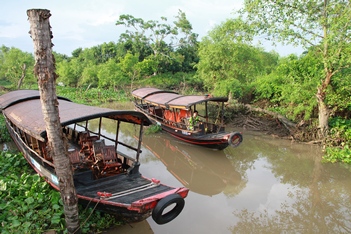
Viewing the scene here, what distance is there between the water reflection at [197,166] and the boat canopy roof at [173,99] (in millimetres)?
1839

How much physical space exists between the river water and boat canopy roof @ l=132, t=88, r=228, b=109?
1893 millimetres

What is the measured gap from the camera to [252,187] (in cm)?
772

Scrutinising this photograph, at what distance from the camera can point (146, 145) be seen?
→ 11.6m

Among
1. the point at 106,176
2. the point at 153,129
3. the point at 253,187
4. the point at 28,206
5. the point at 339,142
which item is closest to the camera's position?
the point at 28,206

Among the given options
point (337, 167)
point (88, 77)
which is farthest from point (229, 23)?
point (88, 77)

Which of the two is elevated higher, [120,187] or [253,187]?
[120,187]

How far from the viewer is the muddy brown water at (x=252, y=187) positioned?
5816 millimetres

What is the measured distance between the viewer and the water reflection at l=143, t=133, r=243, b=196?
790 centimetres

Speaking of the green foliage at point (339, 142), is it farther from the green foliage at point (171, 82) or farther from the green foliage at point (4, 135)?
the green foliage at point (171, 82)

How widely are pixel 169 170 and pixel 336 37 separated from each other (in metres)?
7.53

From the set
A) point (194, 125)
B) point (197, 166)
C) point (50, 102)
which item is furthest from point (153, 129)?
point (50, 102)

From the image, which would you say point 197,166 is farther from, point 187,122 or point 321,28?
point 321,28

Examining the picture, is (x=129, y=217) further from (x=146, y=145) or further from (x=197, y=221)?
(x=146, y=145)

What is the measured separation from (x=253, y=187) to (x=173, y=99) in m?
5.63
